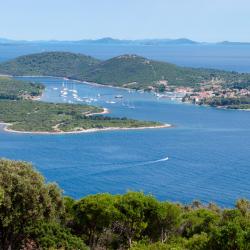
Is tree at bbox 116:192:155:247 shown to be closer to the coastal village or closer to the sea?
the sea

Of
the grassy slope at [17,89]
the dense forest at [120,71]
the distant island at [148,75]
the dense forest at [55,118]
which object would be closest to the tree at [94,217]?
the dense forest at [55,118]

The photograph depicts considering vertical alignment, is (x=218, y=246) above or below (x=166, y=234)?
above

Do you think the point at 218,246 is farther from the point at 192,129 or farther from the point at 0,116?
the point at 0,116

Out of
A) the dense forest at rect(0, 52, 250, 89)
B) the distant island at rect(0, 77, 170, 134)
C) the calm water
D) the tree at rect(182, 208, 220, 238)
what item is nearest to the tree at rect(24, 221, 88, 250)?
the tree at rect(182, 208, 220, 238)

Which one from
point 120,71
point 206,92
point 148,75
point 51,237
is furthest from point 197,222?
point 120,71

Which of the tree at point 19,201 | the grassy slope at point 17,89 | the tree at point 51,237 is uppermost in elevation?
the tree at point 19,201

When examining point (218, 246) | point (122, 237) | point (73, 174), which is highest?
point (218, 246)

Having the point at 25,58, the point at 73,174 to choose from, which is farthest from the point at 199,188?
the point at 25,58

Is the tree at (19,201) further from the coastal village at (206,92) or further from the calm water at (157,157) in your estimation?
the coastal village at (206,92)
